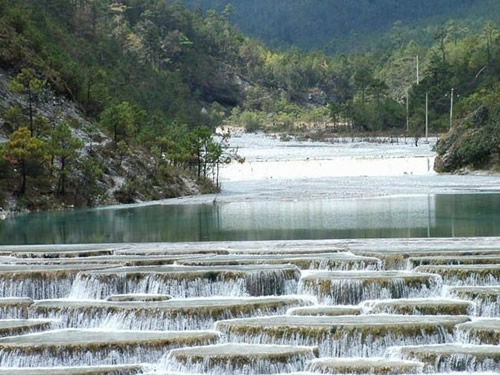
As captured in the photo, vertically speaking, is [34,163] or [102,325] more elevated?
[34,163]

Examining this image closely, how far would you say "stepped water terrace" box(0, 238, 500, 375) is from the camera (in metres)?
22.5

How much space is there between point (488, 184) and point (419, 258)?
36729 mm

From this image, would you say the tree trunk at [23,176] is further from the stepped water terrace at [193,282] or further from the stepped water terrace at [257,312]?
the stepped water terrace at [193,282]

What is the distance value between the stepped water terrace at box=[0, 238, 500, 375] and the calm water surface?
22.6 feet

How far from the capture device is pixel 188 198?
202 ft

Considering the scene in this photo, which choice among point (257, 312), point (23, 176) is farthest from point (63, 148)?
point (257, 312)

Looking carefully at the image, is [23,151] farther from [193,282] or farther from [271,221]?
[193,282]

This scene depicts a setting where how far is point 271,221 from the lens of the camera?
46000mm

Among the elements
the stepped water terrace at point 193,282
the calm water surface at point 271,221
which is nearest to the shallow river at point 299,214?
the calm water surface at point 271,221

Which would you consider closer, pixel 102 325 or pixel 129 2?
pixel 102 325

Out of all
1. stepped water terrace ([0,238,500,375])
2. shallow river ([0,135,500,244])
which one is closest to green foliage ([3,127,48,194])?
shallow river ([0,135,500,244])

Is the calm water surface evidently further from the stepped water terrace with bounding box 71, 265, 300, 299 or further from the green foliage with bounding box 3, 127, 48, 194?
the stepped water terrace with bounding box 71, 265, 300, 299

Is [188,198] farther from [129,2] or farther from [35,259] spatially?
[129,2]

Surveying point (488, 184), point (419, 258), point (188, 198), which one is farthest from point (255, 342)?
point (488, 184)
